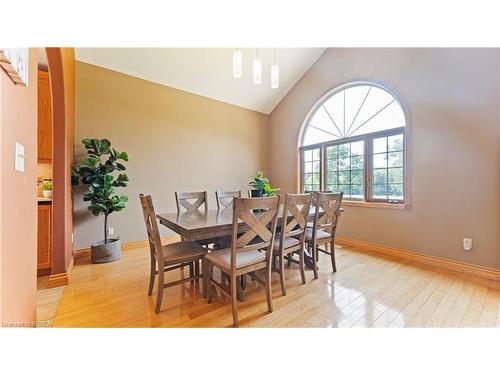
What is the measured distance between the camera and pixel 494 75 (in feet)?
7.25

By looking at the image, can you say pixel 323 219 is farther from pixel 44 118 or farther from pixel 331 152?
pixel 44 118

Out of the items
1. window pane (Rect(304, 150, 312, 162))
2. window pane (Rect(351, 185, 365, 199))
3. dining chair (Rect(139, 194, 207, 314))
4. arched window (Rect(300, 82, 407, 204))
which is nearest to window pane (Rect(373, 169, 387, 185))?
arched window (Rect(300, 82, 407, 204))

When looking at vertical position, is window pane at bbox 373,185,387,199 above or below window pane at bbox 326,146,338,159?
below

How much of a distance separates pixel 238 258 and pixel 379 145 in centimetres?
293

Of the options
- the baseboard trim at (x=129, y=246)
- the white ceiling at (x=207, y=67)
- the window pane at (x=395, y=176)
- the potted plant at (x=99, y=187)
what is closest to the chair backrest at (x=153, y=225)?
the potted plant at (x=99, y=187)

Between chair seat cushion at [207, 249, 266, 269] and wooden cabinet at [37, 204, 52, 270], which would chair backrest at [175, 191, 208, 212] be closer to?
chair seat cushion at [207, 249, 266, 269]

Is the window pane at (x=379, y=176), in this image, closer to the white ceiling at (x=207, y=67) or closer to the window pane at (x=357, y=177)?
the window pane at (x=357, y=177)

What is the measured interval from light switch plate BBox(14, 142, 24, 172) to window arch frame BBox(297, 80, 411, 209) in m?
3.76

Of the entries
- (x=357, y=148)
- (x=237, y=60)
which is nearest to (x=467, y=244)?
(x=357, y=148)

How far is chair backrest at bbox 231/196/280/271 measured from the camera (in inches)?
58.1

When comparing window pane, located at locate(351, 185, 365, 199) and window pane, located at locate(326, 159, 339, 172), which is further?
window pane, located at locate(326, 159, 339, 172)

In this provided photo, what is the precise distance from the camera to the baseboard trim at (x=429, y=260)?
89.4 inches
